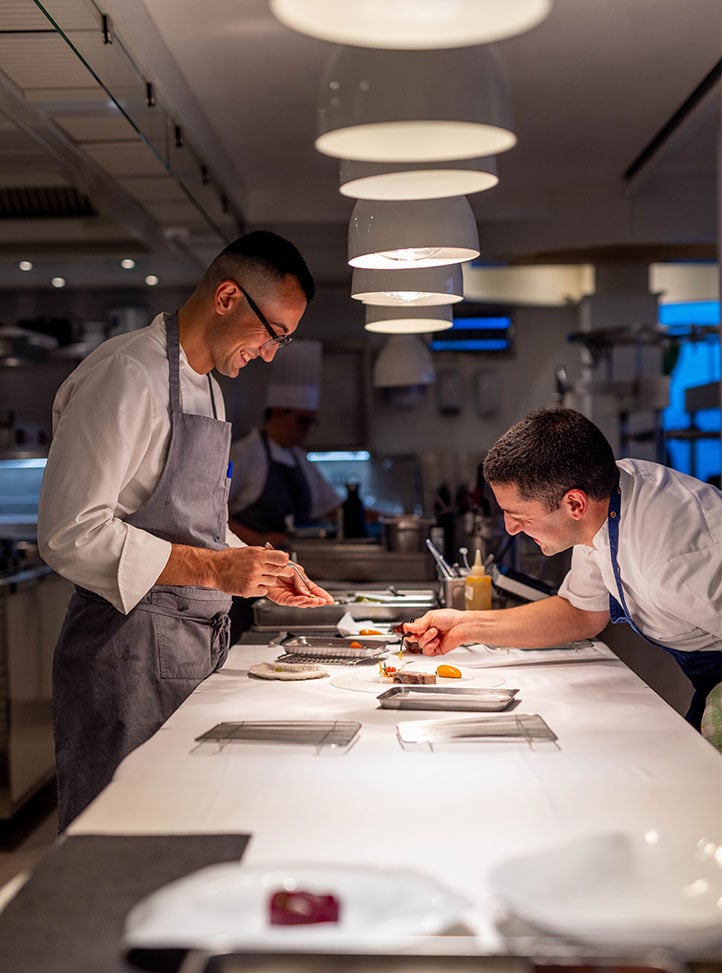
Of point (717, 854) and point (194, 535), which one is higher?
point (194, 535)

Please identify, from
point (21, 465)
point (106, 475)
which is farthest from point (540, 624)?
point (21, 465)

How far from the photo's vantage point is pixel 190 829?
143 cm

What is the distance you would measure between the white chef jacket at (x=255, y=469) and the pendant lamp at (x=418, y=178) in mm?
3811

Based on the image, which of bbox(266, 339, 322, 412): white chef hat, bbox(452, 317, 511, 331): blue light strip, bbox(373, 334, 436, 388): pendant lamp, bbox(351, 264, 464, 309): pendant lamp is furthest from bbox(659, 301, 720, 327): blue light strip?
bbox(351, 264, 464, 309): pendant lamp

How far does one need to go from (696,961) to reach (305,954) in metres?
0.38

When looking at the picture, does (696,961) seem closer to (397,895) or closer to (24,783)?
(397,895)

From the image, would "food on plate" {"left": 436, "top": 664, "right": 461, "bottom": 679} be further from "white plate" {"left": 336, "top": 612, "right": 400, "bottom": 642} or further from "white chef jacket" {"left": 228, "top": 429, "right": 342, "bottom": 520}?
"white chef jacket" {"left": 228, "top": 429, "right": 342, "bottom": 520}

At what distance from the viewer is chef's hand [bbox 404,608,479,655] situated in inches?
104

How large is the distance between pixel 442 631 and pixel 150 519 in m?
0.76

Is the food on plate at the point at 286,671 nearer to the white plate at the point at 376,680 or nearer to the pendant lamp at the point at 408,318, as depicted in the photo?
the white plate at the point at 376,680

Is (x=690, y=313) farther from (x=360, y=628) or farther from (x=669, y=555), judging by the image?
(x=669, y=555)

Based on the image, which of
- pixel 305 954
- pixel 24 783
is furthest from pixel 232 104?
pixel 305 954

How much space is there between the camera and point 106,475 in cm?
235

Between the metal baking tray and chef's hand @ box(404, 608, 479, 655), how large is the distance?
1.34 feet
